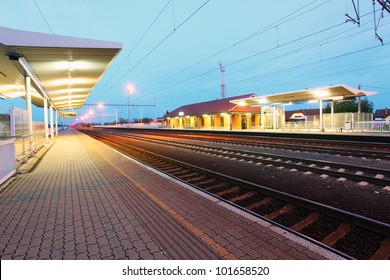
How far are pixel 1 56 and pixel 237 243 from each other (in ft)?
38.5

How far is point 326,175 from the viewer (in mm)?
7977

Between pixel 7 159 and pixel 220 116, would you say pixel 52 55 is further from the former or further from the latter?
pixel 220 116

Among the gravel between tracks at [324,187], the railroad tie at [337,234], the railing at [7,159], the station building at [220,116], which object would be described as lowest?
the railroad tie at [337,234]

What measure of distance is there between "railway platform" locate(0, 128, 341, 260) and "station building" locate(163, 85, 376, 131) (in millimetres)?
23098

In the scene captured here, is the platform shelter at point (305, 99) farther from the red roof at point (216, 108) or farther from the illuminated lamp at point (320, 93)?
the red roof at point (216, 108)

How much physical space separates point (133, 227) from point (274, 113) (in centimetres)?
3357

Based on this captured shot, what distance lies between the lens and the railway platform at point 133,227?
11.2 ft

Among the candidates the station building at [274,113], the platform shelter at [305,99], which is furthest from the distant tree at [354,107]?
the platform shelter at [305,99]

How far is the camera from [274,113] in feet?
116

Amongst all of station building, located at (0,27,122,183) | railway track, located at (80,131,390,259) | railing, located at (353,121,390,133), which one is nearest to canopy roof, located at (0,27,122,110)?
station building, located at (0,27,122,183)

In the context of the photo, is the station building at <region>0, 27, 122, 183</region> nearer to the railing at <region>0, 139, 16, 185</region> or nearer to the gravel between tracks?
the railing at <region>0, 139, 16, 185</region>

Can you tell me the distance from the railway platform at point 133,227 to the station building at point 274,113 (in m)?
23.1

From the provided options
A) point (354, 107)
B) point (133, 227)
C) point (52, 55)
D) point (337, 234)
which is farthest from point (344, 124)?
point (354, 107)

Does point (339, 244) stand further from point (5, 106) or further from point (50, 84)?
point (50, 84)
